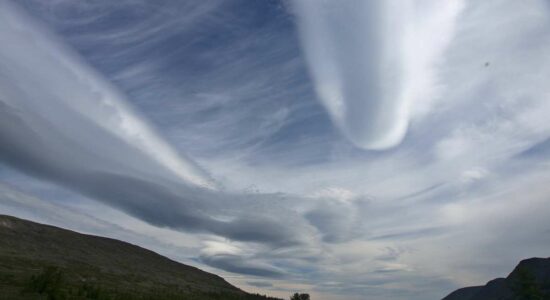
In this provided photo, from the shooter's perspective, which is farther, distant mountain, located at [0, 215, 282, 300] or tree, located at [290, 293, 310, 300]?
tree, located at [290, 293, 310, 300]

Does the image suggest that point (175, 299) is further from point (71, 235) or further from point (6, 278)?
point (71, 235)

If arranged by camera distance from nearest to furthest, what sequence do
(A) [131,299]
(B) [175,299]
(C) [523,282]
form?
(A) [131,299], (B) [175,299], (C) [523,282]

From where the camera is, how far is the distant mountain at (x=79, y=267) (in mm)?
44516

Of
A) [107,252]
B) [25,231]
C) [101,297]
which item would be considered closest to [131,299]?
[101,297]

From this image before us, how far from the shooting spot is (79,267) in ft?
320

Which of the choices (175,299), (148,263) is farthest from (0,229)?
(175,299)

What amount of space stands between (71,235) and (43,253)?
6005 centimetres

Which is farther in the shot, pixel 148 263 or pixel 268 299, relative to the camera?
pixel 148 263

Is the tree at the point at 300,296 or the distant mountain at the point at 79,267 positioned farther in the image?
the tree at the point at 300,296

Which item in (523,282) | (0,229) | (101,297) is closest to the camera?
(101,297)

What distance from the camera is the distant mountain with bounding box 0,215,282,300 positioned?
1753 inches

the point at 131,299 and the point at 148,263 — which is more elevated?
the point at 148,263

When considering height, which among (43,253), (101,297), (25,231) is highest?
(25,231)

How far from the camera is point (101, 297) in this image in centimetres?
4500
